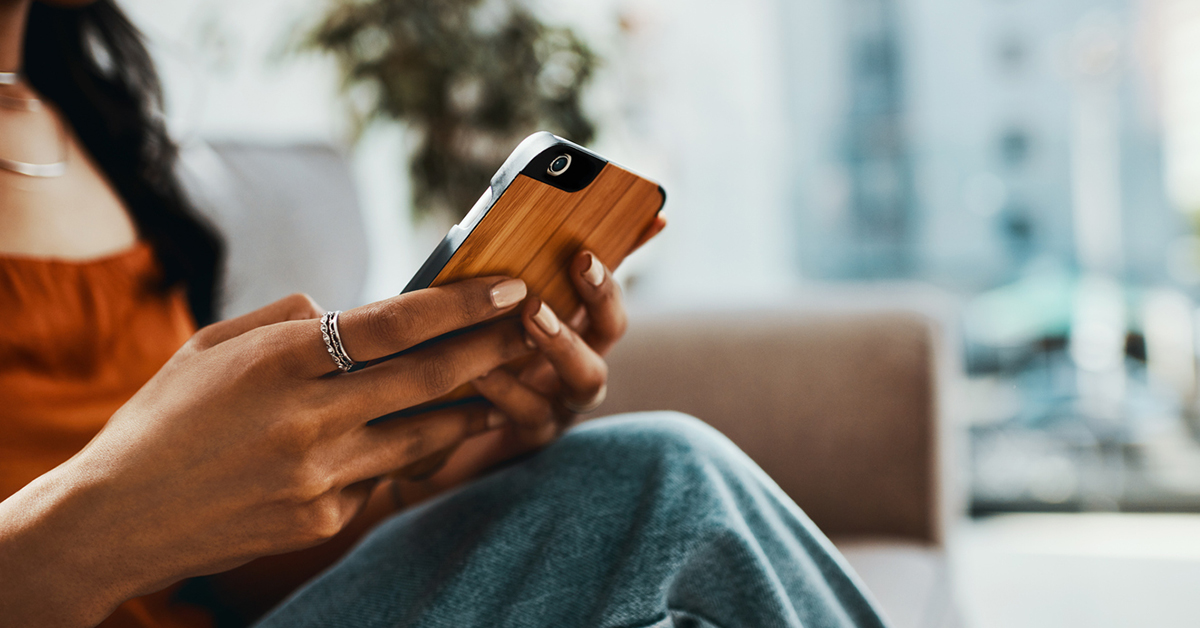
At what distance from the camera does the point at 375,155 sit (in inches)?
70.7

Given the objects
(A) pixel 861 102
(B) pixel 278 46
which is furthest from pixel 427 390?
(A) pixel 861 102

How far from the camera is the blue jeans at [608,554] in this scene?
A: 0.44 meters

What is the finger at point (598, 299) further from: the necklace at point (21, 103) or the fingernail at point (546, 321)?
the necklace at point (21, 103)

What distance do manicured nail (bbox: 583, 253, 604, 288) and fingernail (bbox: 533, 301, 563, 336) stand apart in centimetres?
4

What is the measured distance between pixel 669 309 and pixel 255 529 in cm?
64

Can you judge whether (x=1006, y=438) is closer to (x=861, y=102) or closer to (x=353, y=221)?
(x=861, y=102)

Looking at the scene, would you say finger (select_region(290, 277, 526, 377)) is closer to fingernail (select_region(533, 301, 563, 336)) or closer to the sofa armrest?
fingernail (select_region(533, 301, 563, 336))

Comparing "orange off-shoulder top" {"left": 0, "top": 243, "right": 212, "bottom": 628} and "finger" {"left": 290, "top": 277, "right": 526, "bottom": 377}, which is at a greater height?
"finger" {"left": 290, "top": 277, "right": 526, "bottom": 377}

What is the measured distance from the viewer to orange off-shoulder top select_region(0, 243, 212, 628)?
521mm

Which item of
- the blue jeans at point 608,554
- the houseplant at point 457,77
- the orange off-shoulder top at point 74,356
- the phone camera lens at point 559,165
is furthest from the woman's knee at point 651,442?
the houseplant at point 457,77

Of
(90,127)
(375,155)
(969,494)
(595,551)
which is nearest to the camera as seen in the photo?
(595,551)

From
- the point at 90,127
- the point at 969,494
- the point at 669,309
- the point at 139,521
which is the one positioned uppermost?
the point at 90,127

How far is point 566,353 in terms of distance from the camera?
497 mm

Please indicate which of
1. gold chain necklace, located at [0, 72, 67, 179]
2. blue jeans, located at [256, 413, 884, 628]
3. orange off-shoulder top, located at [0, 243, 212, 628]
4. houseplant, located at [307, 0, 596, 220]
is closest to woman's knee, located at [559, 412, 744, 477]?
blue jeans, located at [256, 413, 884, 628]
